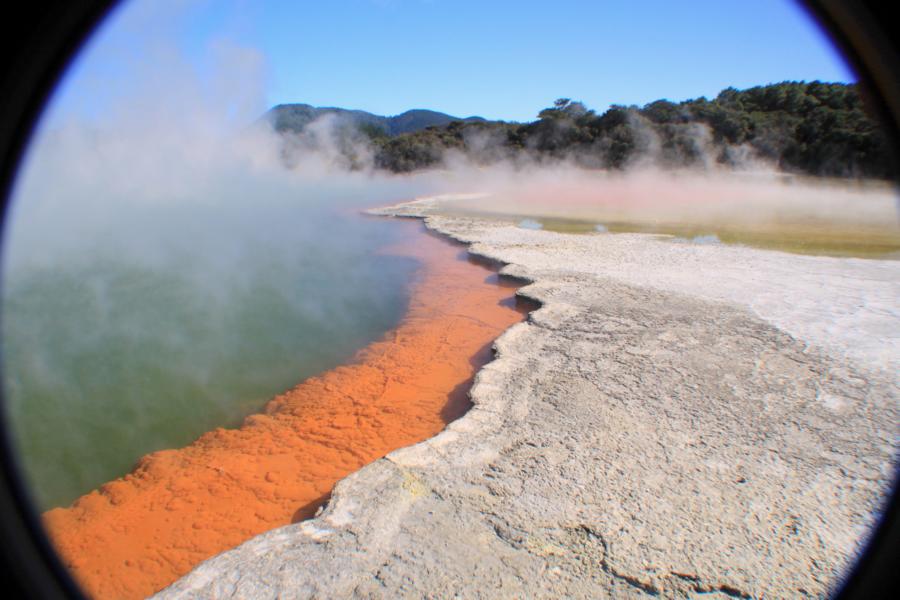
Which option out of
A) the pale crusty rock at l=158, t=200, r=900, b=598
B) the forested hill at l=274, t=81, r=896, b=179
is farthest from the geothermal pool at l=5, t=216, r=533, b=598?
the forested hill at l=274, t=81, r=896, b=179

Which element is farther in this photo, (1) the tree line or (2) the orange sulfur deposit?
(1) the tree line

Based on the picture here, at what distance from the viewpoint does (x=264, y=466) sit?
3.55 meters

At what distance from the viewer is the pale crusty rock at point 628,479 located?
6.86 ft

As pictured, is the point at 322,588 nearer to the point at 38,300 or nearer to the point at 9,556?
the point at 9,556

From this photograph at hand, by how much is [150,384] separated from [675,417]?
439 centimetres

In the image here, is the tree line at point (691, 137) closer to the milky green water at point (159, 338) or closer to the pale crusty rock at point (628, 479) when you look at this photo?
the pale crusty rock at point (628, 479)

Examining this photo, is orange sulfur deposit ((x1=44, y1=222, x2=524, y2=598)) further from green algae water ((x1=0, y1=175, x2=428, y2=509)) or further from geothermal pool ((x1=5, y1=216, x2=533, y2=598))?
green algae water ((x1=0, y1=175, x2=428, y2=509))

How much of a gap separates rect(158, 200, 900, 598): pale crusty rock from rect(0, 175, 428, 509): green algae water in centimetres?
142

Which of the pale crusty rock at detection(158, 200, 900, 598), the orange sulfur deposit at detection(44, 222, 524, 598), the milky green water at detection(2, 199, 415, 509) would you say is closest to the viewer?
the pale crusty rock at detection(158, 200, 900, 598)

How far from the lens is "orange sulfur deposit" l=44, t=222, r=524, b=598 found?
2.82 metres

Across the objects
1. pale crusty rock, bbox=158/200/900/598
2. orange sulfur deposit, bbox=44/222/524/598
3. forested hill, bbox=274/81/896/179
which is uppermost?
forested hill, bbox=274/81/896/179

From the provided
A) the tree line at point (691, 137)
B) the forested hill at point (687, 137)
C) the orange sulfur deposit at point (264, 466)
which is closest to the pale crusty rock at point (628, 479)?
the orange sulfur deposit at point (264, 466)

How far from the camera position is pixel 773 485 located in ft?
8.53

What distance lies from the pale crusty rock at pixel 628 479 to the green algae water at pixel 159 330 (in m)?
1.42
